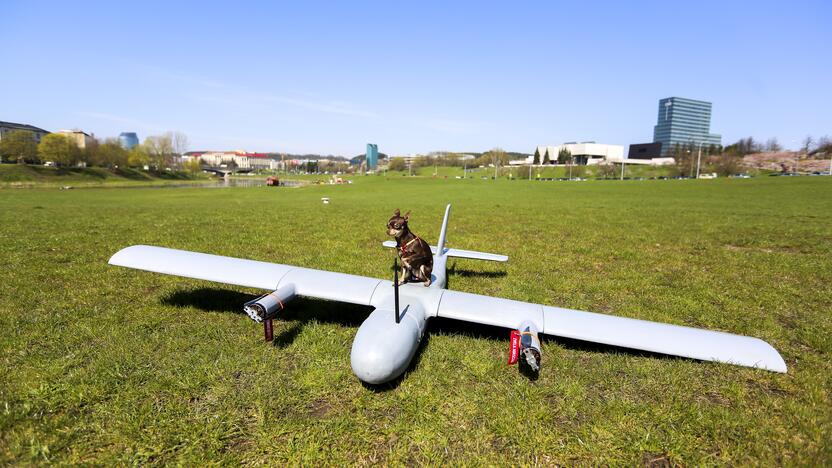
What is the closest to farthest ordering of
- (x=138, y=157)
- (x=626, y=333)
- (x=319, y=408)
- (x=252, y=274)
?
(x=319, y=408) → (x=626, y=333) → (x=252, y=274) → (x=138, y=157)

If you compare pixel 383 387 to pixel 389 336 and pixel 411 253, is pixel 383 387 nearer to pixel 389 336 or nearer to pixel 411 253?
pixel 389 336

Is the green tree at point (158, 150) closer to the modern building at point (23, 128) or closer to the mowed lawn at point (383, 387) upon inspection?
the modern building at point (23, 128)

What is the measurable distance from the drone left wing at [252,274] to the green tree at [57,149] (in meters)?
114

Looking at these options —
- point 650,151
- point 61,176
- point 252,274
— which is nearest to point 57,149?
point 61,176

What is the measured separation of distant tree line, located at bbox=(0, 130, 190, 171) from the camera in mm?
83812

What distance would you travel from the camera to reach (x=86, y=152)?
99.5 meters

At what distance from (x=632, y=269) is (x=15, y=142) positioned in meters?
123

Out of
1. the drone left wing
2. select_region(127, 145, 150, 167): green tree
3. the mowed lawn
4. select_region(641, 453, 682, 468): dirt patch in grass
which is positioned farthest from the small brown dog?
select_region(127, 145, 150, 167): green tree

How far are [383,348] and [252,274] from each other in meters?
3.53

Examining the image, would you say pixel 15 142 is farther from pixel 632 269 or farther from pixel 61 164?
pixel 632 269

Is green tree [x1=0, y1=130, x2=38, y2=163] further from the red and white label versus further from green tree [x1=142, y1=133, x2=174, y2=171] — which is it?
the red and white label

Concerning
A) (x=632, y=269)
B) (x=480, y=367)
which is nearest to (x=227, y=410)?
(x=480, y=367)

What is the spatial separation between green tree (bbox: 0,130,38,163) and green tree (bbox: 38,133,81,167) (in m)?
1.58

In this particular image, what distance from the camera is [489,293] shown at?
931 cm
